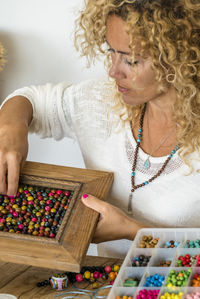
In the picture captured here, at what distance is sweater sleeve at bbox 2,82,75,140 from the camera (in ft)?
5.27

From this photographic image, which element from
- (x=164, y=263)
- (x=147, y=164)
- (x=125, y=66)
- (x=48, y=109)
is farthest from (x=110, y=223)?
(x=48, y=109)

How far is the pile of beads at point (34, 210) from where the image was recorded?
115cm

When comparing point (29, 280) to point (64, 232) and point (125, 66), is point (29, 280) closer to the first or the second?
point (64, 232)

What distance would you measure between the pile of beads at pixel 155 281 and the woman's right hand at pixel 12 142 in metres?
0.45

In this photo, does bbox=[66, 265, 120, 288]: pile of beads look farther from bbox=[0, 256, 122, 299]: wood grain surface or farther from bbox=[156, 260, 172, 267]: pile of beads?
bbox=[156, 260, 172, 267]: pile of beads

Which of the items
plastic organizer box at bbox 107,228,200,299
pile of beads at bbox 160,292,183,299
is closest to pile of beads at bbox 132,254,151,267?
plastic organizer box at bbox 107,228,200,299

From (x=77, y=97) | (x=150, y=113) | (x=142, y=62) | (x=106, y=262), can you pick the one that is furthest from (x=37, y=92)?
(x=106, y=262)

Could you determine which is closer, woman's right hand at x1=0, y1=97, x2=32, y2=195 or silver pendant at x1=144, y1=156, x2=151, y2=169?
woman's right hand at x1=0, y1=97, x2=32, y2=195

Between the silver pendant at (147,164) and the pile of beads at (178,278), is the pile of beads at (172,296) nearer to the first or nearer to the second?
the pile of beads at (178,278)

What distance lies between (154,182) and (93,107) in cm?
34

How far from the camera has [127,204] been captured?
1501 millimetres

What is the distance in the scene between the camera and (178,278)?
102cm

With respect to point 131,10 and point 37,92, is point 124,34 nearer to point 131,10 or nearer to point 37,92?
point 131,10

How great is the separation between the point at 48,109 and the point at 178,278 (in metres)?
0.80
